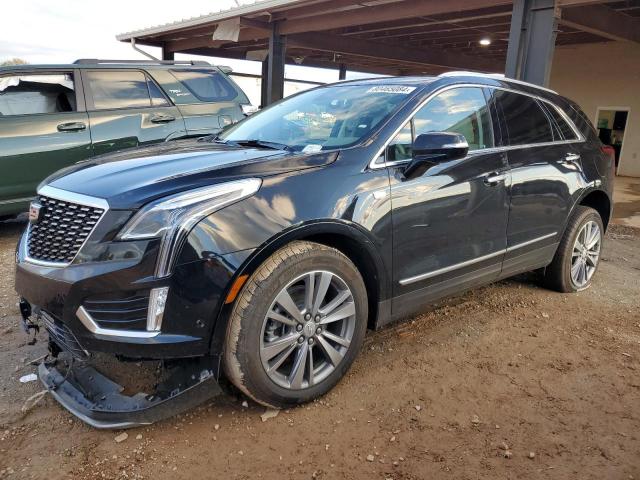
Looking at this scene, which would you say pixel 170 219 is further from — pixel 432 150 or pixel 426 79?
pixel 426 79

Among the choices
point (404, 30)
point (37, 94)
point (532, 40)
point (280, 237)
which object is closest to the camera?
point (280, 237)

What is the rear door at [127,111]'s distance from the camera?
607cm

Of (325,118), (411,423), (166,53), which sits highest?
(166,53)

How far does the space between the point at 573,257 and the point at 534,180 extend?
1151 mm

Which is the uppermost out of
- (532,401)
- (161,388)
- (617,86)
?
(617,86)

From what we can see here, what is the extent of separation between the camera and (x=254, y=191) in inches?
99.3

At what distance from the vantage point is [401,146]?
3.12 metres

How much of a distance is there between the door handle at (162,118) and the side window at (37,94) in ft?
2.87

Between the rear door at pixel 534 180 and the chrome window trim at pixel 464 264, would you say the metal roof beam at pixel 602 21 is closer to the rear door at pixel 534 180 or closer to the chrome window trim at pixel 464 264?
the rear door at pixel 534 180

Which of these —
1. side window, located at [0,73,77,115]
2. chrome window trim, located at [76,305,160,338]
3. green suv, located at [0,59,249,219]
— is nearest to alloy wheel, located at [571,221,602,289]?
chrome window trim, located at [76,305,160,338]

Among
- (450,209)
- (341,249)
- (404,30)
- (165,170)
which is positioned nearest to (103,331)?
(165,170)

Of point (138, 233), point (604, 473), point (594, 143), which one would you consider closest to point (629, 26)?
point (594, 143)

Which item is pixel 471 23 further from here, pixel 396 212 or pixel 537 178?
pixel 396 212

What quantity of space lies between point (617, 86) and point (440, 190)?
1401 cm
